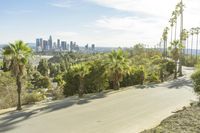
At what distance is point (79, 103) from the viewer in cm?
2728

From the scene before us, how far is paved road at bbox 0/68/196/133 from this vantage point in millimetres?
19281

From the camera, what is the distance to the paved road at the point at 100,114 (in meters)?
19.3

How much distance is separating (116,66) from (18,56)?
1219cm

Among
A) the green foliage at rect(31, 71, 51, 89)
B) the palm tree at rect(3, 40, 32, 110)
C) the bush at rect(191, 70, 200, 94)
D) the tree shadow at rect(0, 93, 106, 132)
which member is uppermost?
the palm tree at rect(3, 40, 32, 110)

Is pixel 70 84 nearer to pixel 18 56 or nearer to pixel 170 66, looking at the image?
pixel 18 56

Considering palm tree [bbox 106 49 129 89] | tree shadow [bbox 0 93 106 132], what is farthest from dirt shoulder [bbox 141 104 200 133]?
palm tree [bbox 106 49 129 89]

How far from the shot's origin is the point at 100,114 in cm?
2300

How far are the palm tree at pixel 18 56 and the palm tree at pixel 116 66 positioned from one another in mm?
10888

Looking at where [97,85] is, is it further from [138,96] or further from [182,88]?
[182,88]

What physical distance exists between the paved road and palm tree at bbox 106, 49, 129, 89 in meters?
3.38

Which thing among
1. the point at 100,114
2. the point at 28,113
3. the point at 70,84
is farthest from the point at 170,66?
the point at 28,113

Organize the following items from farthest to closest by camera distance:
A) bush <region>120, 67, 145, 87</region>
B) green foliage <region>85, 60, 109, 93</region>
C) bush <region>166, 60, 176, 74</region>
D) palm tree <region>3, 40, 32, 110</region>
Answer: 1. bush <region>166, 60, 176, 74</region>
2. bush <region>120, 67, 145, 87</region>
3. green foliage <region>85, 60, 109, 93</region>
4. palm tree <region>3, 40, 32, 110</region>

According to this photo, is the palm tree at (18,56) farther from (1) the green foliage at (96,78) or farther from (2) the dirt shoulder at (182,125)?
(2) the dirt shoulder at (182,125)

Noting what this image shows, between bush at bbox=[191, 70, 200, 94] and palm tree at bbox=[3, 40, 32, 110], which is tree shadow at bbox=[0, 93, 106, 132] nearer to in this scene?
palm tree at bbox=[3, 40, 32, 110]
